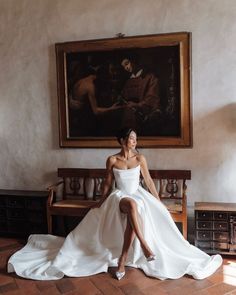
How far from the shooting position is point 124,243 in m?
3.36

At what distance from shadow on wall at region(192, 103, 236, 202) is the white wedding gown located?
0.85 meters

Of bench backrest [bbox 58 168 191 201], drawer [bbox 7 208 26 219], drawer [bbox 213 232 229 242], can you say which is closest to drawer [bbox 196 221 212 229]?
drawer [bbox 213 232 229 242]

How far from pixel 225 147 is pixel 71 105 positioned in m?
2.11

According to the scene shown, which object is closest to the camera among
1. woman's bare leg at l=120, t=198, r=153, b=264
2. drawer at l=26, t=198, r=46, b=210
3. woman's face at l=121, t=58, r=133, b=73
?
woman's bare leg at l=120, t=198, r=153, b=264

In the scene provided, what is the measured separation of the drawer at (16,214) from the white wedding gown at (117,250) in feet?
2.62

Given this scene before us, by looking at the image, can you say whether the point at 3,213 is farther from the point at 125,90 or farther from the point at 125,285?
the point at 125,90

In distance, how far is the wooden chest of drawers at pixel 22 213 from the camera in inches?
176

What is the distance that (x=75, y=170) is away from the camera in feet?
14.9

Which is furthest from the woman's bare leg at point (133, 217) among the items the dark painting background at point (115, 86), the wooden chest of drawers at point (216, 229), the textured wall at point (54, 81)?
the dark painting background at point (115, 86)

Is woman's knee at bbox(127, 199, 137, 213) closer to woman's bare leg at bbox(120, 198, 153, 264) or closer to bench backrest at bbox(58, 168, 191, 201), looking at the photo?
woman's bare leg at bbox(120, 198, 153, 264)

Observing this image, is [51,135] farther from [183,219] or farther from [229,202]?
[229,202]

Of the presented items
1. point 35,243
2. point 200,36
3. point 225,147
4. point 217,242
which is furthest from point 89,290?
point 200,36

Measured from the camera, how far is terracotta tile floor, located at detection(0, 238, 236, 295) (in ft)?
9.95

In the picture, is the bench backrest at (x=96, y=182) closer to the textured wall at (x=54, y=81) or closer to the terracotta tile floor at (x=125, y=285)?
the textured wall at (x=54, y=81)
